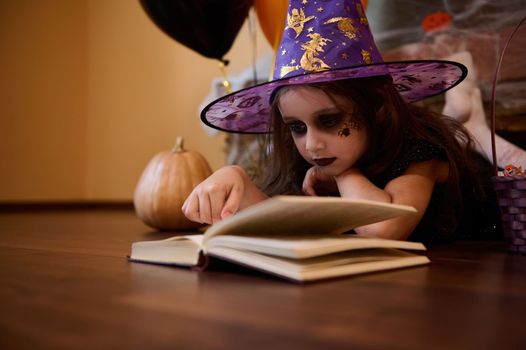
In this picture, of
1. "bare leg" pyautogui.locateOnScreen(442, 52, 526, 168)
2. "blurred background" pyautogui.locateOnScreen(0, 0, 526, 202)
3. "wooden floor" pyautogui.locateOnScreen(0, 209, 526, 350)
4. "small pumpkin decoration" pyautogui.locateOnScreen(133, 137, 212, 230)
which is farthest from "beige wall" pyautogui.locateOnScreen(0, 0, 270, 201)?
"wooden floor" pyautogui.locateOnScreen(0, 209, 526, 350)

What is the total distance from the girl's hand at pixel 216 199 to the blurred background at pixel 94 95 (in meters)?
1.09

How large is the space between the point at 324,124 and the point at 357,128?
0.19 feet

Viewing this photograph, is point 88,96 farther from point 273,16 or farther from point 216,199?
point 216,199

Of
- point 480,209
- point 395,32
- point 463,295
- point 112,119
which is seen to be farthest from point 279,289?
point 112,119

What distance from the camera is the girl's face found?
854mm

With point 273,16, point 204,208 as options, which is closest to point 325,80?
point 204,208

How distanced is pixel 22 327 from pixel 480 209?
2.96 ft

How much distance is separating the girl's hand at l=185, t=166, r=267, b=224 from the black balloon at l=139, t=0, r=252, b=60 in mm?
687

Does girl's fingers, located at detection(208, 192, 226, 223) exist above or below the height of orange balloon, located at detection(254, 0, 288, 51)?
below

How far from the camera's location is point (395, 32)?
1.58 meters

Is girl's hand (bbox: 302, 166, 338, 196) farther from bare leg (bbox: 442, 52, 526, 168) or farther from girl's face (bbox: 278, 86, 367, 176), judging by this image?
bare leg (bbox: 442, 52, 526, 168)

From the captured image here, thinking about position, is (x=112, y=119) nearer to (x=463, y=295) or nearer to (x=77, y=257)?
(x=77, y=257)

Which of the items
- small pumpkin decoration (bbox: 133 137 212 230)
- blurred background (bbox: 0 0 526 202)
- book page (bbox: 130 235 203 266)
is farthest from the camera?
blurred background (bbox: 0 0 526 202)

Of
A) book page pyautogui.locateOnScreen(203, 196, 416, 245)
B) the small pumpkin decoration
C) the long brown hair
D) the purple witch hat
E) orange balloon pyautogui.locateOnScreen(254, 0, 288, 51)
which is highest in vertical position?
orange balloon pyautogui.locateOnScreen(254, 0, 288, 51)
